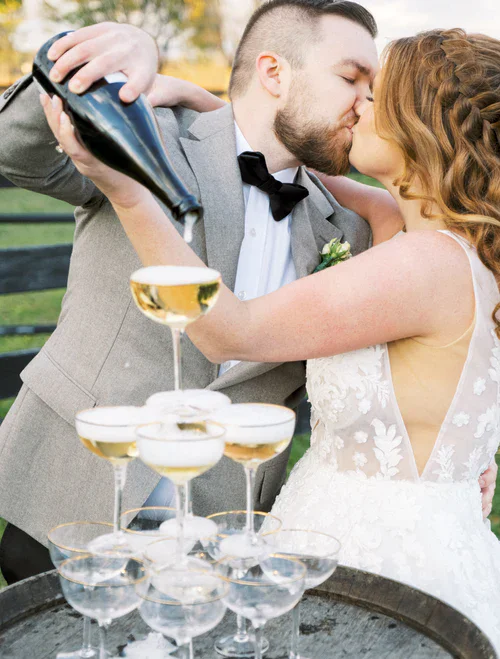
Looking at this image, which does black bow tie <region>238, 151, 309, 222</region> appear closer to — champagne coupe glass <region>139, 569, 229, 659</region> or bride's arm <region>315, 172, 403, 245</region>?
bride's arm <region>315, 172, 403, 245</region>

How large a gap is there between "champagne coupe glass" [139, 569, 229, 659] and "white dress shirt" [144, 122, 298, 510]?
4.22 feet

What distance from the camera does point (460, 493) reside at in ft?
7.50

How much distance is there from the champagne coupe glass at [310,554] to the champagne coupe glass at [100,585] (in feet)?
0.86

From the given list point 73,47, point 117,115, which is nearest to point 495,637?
point 117,115

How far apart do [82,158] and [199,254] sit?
0.91 metres

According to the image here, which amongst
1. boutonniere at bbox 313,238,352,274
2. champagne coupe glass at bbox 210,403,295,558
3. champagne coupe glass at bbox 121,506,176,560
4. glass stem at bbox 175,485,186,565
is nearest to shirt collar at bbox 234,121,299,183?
boutonniere at bbox 313,238,352,274

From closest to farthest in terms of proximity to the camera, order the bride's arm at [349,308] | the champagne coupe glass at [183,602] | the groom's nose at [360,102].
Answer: the champagne coupe glass at [183,602] → the bride's arm at [349,308] → the groom's nose at [360,102]

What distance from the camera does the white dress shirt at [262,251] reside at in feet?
8.51

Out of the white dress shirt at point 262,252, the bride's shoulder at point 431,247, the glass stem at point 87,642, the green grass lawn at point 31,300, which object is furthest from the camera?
the green grass lawn at point 31,300

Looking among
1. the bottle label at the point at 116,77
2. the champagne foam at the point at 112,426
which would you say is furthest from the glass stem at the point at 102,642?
the bottle label at the point at 116,77

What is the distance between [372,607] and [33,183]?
141 cm

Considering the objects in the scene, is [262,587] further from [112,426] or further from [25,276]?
[25,276]

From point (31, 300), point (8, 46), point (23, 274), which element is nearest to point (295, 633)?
point (23, 274)

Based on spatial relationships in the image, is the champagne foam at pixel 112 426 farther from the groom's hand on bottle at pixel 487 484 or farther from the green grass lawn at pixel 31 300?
the green grass lawn at pixel 31 300
